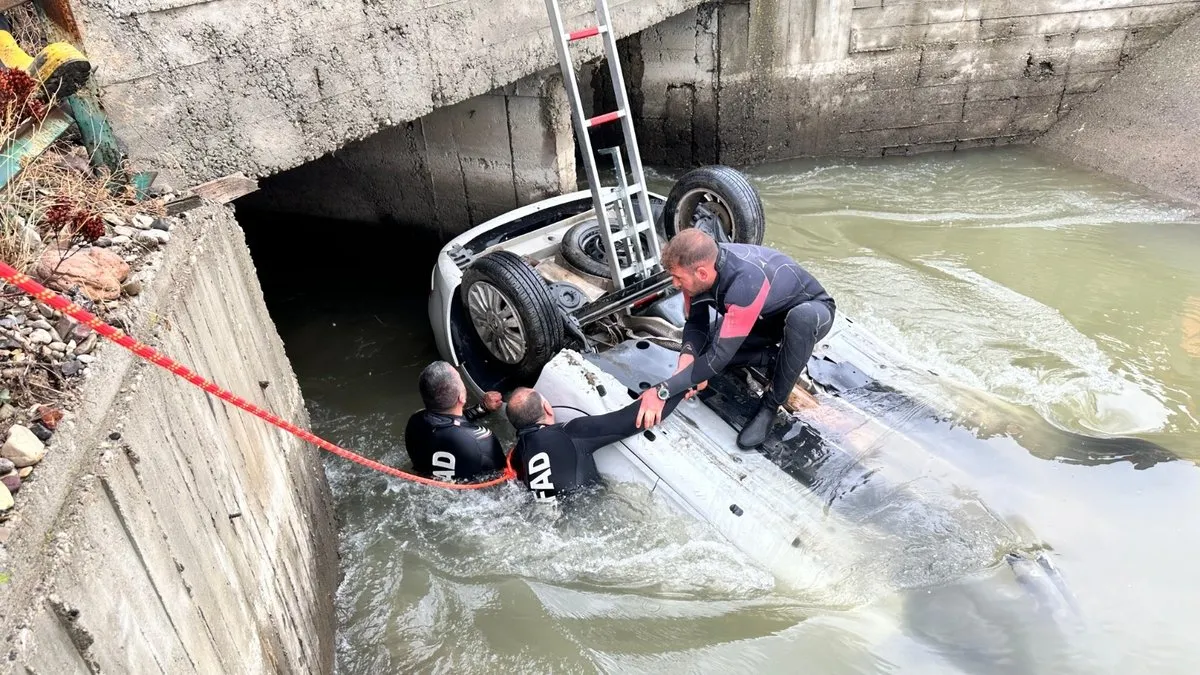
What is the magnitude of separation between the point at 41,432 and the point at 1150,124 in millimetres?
10603

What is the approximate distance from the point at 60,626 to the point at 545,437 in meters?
2.44

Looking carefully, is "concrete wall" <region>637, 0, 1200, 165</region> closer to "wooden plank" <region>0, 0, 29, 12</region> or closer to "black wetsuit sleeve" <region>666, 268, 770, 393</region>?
"black wetsuit sleeve" <region>666, 268, 770, 393</region>

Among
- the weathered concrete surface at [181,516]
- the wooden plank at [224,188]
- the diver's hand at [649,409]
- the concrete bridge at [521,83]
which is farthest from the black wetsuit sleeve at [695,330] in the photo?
the concrete bridge at [521,83]

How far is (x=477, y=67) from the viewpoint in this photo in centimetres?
542

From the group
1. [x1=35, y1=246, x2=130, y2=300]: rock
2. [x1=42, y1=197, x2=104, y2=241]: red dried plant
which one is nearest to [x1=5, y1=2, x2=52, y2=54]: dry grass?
[x1=42, y1=197, x2=104, y2=241]: red dried plant

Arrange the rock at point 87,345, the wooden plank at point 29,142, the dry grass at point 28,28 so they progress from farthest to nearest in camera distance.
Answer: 1. the dry grass at point 28,28
2. the wooden plank at point 29,142
3. the rock at point 87,345

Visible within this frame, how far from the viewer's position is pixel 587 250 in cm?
547

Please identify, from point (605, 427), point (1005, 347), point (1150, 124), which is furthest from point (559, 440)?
point (1150, 124)

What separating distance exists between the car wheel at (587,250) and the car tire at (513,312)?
689 mm

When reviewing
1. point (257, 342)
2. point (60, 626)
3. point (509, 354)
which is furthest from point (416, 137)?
point (60, 626)

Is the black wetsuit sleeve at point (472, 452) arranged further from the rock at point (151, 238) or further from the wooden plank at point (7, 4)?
the wooden plank at point (7, 4)

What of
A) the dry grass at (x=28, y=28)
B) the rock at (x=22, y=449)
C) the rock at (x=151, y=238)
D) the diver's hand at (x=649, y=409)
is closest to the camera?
the rock at (x=22, y=449)

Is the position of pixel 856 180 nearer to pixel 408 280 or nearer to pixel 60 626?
pixel 408 280

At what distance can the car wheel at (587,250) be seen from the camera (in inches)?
209
